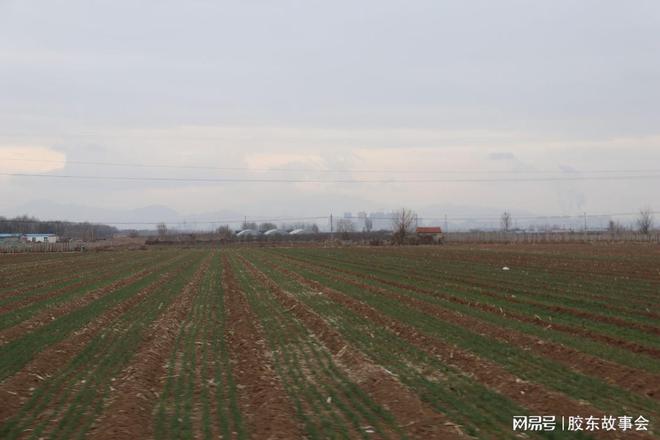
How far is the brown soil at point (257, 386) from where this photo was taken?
834 centimetres

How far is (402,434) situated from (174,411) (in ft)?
11.5

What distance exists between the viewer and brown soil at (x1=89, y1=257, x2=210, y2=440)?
8227 millimetres

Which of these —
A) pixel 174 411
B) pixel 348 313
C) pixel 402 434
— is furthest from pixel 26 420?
pixel 348 313

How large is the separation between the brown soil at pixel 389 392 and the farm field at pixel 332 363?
0.13 ft

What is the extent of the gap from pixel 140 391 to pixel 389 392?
13.5ft

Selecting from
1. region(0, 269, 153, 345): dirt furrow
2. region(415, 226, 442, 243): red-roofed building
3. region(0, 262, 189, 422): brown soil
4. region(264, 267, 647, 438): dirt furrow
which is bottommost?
region(264, 267, 647, 438): dirt furrow

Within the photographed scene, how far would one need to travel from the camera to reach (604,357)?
12422 millimetres

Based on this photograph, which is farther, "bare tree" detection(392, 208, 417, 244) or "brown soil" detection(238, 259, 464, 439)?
"bare tree" detection(392, 208, 417, 244)

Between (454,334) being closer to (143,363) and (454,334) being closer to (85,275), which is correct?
(143,363)

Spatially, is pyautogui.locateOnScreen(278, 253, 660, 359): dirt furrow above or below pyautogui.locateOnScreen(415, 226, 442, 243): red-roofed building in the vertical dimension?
below

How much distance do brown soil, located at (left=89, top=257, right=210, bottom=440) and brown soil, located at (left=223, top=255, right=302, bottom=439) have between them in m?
1.40

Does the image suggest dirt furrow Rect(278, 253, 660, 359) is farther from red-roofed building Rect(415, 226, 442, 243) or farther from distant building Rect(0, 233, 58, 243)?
distant building Rect(0, 233, 58, 243)

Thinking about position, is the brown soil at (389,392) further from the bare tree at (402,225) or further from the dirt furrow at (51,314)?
the bare tree at (402,225)

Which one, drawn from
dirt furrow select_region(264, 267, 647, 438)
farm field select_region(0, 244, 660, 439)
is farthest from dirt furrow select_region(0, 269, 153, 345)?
dirt furrow select_region(264, 267, 647, 438)
